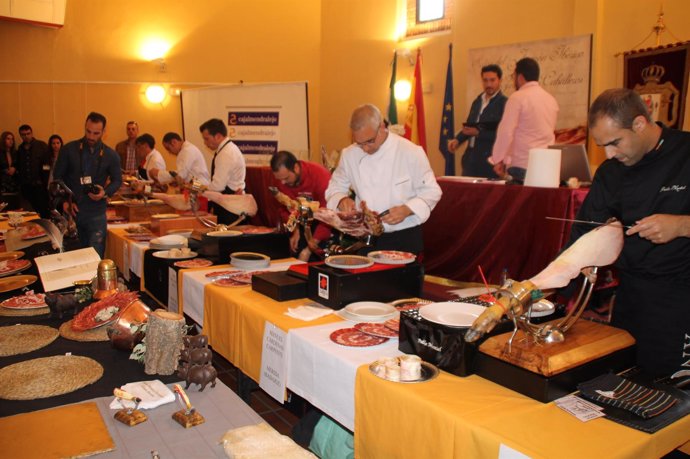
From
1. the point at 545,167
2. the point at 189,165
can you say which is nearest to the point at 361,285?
the point at 545,167

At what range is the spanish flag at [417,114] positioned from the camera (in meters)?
7.62

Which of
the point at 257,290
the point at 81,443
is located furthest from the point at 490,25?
the point at 81,443

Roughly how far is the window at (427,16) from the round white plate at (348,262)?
5.89 meters

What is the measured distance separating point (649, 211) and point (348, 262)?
3.51 ft

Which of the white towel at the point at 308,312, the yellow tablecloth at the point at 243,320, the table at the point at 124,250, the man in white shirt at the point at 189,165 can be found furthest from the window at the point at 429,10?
the white towel at the point at 308,312

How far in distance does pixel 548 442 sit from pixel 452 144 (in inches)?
234

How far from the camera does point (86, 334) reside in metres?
1.79

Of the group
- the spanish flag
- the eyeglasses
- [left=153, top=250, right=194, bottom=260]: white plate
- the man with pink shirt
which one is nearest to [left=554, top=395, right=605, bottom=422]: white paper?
the eyeglasses

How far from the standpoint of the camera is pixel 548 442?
1.17 metres

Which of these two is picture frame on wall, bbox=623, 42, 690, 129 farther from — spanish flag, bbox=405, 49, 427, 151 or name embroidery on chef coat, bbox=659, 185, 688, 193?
name embroidery on chef coat, bbox=659, 185, 688, 193

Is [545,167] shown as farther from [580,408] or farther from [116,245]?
[116,245]

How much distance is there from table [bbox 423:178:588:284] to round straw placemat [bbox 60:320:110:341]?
2759 mm

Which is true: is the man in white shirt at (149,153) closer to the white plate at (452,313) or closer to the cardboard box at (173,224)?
the cardboard box at (173,224)

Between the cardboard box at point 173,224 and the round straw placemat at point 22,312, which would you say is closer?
the round straw placemat at point 22,312
